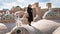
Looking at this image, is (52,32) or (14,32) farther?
(52,32)

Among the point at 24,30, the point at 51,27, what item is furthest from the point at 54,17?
the point at 24,30

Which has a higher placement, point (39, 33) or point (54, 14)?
point (54, 14)

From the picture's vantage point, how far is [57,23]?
10172 millimetres

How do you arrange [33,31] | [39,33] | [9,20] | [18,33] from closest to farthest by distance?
[18,33], [33,31], [39,33], [9,20]

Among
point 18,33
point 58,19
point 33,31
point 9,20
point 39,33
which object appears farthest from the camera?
point 9,20

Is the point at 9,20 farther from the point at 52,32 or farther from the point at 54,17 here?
the point at 52,32

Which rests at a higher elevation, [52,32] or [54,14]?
[54,14]

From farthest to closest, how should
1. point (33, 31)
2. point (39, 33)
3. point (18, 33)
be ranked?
point (39, 33), point (33, 31), point (18, 33)

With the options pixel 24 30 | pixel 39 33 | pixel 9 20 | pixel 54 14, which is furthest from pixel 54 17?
pixel 9 20

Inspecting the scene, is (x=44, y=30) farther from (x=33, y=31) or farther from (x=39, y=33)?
(x=33, y=31)

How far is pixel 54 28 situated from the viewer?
969cm

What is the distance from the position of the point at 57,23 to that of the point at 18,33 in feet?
9.82

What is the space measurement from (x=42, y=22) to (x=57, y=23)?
0.80 metres

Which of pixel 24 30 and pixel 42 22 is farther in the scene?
pixel 42 22
